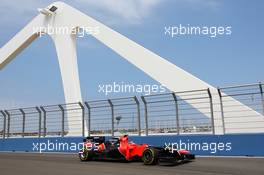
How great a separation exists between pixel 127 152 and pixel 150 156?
92 centimetres

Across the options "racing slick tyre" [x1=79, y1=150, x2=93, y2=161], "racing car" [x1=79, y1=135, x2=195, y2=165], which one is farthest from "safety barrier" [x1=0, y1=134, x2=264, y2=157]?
"racing slick tyre" [x1=79, y1=150, x2=93, y2=161]

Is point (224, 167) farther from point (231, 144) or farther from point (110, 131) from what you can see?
point (110, 131)

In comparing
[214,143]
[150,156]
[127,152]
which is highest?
[214,143]

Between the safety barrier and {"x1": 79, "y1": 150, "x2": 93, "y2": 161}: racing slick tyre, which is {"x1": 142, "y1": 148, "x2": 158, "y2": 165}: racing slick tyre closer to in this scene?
the safety barrier

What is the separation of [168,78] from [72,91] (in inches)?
258

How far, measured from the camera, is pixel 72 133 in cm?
1736

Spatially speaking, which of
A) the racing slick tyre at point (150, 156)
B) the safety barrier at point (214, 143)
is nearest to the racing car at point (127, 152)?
the racing slick tyre at point (150, 156)

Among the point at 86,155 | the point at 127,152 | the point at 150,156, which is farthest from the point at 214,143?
the point at 86,155

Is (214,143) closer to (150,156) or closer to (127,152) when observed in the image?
(127,152)

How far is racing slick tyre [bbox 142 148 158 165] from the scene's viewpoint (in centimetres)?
901

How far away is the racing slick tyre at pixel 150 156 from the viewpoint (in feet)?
29.6

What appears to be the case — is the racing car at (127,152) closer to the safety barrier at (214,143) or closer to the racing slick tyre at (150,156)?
the racing slick tyre at (150,156)

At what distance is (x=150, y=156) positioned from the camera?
9.11 metres

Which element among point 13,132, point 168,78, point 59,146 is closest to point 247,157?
point 59,146
